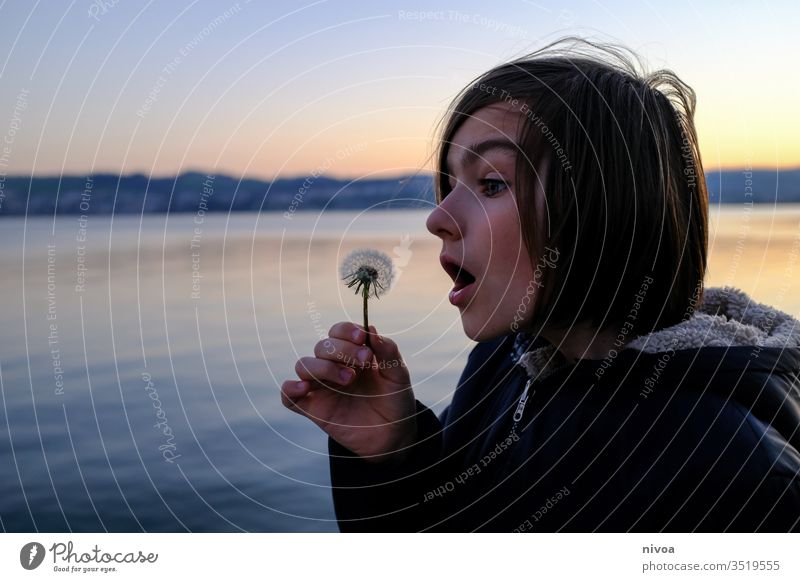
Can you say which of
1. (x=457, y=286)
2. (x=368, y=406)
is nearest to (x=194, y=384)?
(x=368, y=406)

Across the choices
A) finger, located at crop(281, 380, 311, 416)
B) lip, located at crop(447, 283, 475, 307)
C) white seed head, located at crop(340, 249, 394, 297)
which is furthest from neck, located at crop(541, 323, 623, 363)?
finger, located at crop(281, 380, 311, 416)

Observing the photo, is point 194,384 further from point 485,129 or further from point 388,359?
point 485,129

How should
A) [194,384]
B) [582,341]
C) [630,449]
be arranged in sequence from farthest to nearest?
[194,384] < [582,341] < [630,449]

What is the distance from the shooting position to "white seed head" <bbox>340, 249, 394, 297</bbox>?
116 centimetres

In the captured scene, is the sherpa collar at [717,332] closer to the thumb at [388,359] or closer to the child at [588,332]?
the child at [588,332]

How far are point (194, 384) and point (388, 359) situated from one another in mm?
1424

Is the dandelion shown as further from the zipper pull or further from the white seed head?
the zipper pull

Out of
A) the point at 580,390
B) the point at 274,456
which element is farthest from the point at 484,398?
the point at 274,456

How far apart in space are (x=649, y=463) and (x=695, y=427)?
2.9 inches

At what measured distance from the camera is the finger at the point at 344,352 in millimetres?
1108

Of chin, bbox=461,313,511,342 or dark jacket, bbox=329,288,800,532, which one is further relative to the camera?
chin, bbox=461,313,511,342

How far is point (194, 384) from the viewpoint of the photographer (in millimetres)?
2434

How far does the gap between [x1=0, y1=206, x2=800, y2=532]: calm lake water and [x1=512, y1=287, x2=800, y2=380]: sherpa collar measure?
10.1 inches
